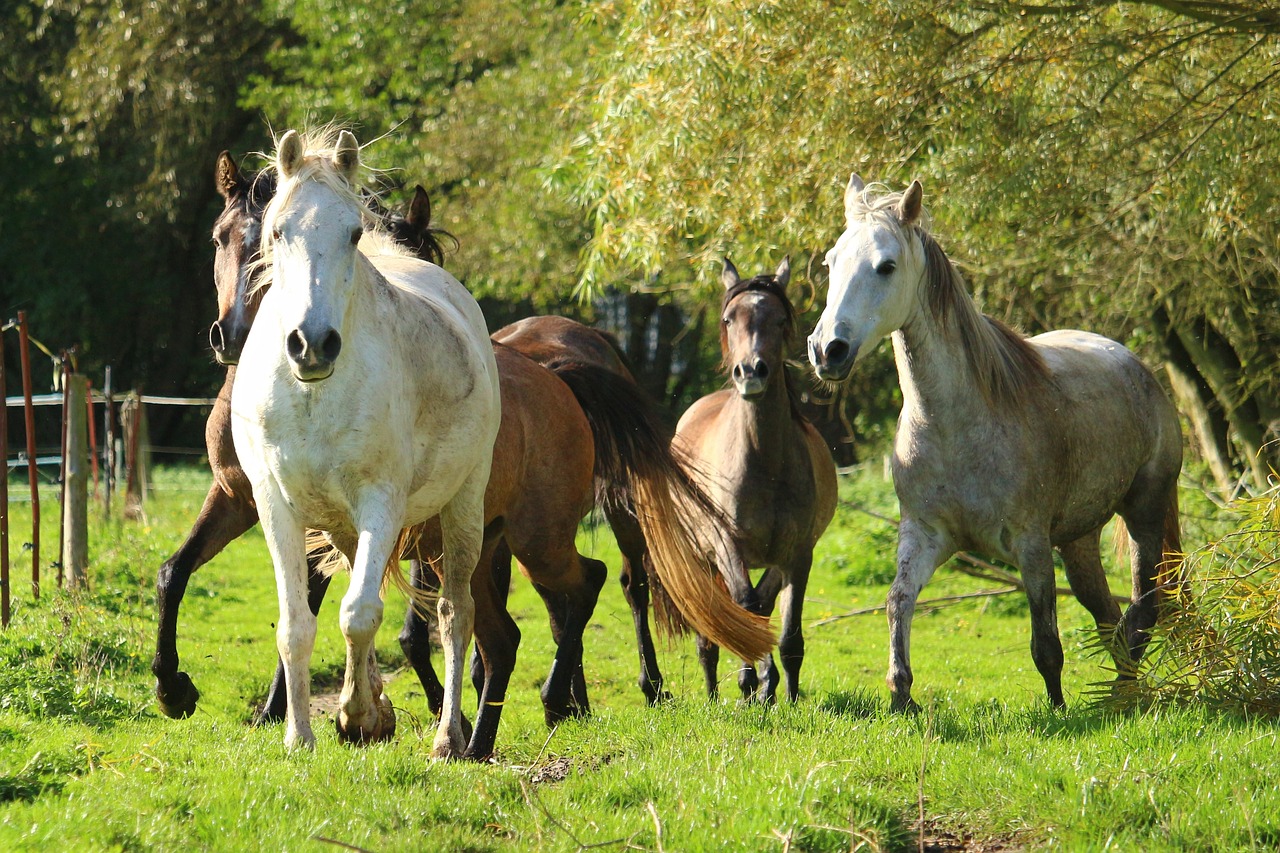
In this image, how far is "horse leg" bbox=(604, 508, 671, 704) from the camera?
7.34m

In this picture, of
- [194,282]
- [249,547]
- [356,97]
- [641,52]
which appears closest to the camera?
[641,52]

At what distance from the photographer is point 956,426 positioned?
565 centimetres

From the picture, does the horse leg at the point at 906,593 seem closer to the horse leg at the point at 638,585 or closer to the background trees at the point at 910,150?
the horse leg at the point at 638,585

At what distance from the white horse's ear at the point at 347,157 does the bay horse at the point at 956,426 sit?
78.0 inches

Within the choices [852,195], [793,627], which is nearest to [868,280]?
[852,195]

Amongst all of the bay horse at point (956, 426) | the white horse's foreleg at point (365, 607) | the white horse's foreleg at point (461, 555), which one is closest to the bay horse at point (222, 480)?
the white horse's foreleg at point (461, 555)

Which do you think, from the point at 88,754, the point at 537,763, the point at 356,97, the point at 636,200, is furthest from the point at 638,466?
the point at 356,97

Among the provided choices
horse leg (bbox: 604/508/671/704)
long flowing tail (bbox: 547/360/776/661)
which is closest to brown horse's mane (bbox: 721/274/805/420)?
long flowing tail (bbox: 547/360/776/661)

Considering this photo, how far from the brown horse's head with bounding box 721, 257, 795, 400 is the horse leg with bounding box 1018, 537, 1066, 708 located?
169 centimetres

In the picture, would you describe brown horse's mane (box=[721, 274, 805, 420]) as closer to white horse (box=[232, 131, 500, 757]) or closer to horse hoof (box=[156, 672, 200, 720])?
white horse (box=[232, 131, 500, 757])

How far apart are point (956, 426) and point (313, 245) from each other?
9.65 ft

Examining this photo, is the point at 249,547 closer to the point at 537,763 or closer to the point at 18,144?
the point at 537,763

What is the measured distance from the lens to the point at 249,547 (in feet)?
42.8

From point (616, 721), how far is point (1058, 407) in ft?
8.14
